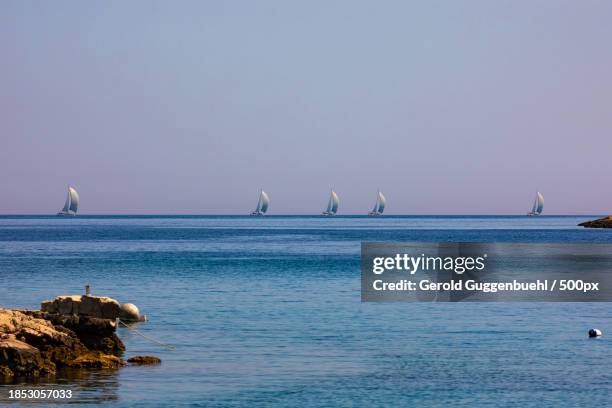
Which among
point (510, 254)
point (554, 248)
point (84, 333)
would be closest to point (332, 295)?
point (84, 333)

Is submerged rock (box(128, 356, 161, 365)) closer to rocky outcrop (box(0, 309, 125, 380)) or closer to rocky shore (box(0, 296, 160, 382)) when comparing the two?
rocky shore (box(0, 296, 160, 382))

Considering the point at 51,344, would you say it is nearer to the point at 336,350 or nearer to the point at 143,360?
the point at 143,360

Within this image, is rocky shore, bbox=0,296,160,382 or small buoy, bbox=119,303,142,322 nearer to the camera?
rocky shore, bbox=0,296,160,382

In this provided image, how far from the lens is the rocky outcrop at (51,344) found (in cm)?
3741

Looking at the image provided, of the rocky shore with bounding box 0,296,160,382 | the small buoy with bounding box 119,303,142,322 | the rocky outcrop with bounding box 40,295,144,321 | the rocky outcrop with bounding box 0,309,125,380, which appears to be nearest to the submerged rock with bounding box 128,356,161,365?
the rocky shore with bounding box 0,296,160,382

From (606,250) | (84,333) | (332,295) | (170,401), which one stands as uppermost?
(606,250)

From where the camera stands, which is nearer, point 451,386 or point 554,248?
point 451,386

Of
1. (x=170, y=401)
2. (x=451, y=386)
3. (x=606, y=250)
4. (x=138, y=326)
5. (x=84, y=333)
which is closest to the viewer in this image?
(x=170, y=401)

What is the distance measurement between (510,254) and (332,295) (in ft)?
274

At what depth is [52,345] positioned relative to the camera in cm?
3919

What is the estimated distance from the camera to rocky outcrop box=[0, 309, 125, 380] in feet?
123

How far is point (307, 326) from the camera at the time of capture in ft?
181

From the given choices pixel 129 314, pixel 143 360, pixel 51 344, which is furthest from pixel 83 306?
pixel 51 344

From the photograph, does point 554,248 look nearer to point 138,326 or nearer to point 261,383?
point 138,326
